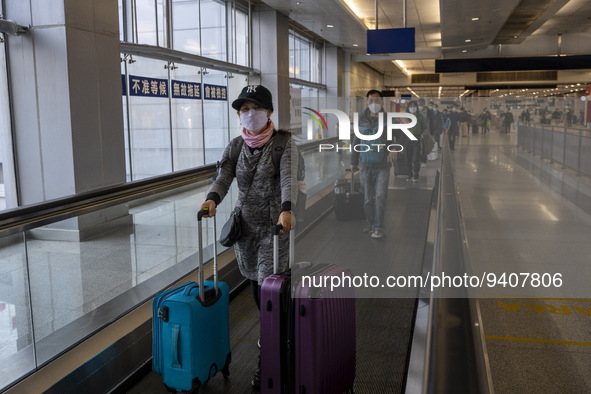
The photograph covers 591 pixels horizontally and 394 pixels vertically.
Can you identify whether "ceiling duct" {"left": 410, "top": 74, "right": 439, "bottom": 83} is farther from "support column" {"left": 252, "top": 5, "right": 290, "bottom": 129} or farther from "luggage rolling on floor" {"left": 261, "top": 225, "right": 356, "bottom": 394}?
"luggage rolling on floor" {"left": 261, "top": 225, "right": 356, "bottom": 394}

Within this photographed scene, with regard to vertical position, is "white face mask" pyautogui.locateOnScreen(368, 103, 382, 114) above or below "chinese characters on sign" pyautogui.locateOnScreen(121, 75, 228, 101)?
below

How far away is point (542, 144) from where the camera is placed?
351 centimetres

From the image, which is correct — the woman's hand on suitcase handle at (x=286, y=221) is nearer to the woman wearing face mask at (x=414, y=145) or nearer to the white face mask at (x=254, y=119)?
the white face mask at (x=254, y=119)

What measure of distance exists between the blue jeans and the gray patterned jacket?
805 millimetres

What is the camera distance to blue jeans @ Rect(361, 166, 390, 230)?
222cm

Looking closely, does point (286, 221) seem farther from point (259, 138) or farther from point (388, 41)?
point (388, 41)

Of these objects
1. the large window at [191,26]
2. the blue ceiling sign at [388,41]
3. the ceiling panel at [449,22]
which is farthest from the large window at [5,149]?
the ceiling panel at [449,22]

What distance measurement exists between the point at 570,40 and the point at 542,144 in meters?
25.4

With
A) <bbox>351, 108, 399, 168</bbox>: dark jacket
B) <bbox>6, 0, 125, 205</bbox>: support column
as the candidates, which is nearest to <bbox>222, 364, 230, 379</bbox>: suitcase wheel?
<bbox>351, 108, 399, 168</bbox>: dark jacket

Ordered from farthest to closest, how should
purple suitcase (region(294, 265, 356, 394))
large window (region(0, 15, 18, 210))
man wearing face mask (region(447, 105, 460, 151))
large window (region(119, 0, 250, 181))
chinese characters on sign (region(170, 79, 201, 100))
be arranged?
chinese characters on sign (region(170, 79, 201, 100)) → large window (region(119, 0, 250, 181)) → large window (region(0, 15, 18, 210)) → man wearing face mask (region(447, 105, 460, 151)) → purple suitcase (region(294, 265, 356, 394))

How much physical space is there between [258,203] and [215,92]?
12434 mm

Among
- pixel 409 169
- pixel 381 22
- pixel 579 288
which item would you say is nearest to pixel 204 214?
pixel 409 169

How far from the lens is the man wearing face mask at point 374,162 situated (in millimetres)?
2285

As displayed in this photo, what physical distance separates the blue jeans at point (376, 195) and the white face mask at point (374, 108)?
0.76ft
